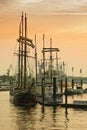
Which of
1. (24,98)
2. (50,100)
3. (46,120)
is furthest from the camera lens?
(50,100)

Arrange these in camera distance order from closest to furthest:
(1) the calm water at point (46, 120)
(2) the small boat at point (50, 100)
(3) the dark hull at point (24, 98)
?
(1) the calm water at point (46, 120) → (2) the small boat at point (50, 100) → (3) the dark hull at point (24, 98)

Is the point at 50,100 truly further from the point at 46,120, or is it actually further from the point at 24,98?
the point at 46,120

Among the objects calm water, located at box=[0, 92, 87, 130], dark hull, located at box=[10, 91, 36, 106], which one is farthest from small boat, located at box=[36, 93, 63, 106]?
calm water, located at box=[0, 92, 87, 130]

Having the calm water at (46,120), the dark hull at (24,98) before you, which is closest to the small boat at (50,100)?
the dark hull at (24,98)

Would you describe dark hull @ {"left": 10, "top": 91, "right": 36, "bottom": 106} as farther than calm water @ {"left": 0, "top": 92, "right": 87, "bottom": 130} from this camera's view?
Yes

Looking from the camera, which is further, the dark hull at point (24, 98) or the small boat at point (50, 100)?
the dark hull at point (24, 98)

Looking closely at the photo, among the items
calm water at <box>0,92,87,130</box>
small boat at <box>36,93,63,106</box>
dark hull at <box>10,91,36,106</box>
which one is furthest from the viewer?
dark hull at <box>10,91,36,106</box>

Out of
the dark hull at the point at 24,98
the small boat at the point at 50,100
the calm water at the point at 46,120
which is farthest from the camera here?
the dark hull at the point at 24,98

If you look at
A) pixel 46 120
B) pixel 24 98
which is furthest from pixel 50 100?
pixel 46 120

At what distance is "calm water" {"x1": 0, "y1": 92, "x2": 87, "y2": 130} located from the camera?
7488cm

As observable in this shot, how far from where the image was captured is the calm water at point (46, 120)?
74.9 metres

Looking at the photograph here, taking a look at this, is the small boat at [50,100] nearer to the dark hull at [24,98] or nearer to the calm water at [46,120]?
the dark hull at [24,98]

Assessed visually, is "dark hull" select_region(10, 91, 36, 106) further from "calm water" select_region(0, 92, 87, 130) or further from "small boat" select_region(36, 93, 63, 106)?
"calm water" select_region(0, 92, 87, 130)

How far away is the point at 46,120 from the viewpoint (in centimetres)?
8481
